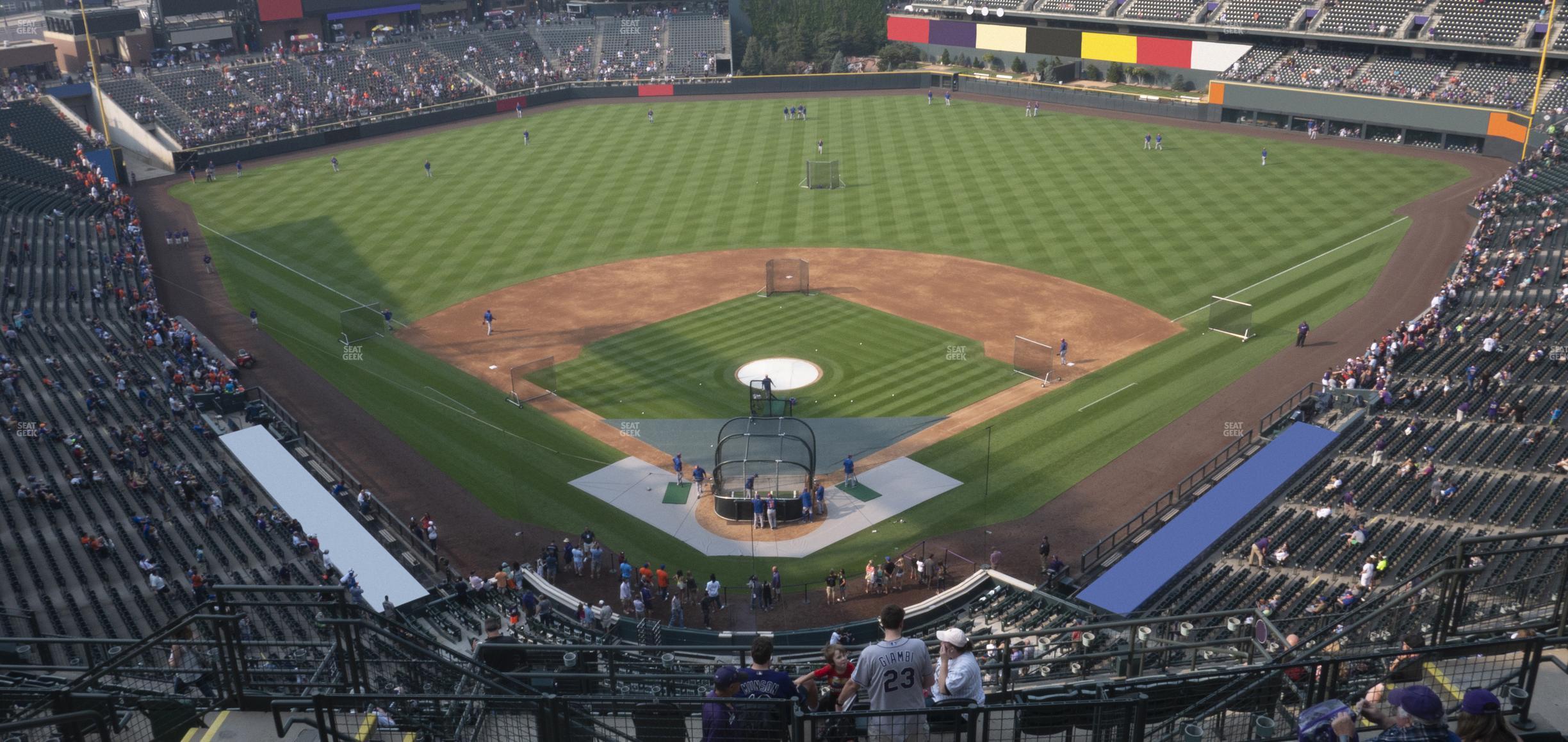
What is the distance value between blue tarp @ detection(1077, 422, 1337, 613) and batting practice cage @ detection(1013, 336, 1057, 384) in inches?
342

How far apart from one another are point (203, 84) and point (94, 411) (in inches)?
1960

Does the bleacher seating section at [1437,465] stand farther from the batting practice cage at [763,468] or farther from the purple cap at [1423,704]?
the batting practice cage at [763,468]

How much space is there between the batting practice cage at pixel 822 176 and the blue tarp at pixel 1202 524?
33.3 m

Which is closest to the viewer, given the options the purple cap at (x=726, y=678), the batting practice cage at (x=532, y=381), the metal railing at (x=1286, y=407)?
the purple cap at (x=726, y=678)

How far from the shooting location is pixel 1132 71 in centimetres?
8219

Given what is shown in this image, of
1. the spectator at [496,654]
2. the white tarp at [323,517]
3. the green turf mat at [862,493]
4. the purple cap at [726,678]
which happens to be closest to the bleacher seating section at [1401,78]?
the green turf mat at [862,493]

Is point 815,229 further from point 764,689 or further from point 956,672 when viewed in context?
point 764,689

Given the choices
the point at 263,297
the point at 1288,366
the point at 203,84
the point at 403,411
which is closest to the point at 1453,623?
the point at 1288,366

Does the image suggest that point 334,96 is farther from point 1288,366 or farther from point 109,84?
point 1288,366

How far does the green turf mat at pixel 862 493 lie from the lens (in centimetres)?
3159

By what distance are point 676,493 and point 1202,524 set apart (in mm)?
13590

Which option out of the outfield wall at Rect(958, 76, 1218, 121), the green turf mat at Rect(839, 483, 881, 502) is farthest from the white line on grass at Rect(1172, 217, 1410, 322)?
the outfield wall at Rect(958, 76, 1218, 121)

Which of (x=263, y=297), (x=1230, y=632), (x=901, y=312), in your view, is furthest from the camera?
(x=263, y=297)

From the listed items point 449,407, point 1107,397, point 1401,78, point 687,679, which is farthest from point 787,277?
point 1401,78
